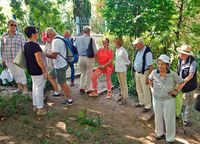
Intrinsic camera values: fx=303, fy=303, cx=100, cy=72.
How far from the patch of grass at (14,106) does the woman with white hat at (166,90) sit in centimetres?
282

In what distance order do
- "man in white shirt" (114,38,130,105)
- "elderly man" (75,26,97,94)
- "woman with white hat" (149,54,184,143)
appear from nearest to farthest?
1. "woman with white hat" (149,54,184,143)
2. "man in white shirt" (114,38,130,105)
3. "elderly man" (75,26,97,94)

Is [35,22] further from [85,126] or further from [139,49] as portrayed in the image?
[85,126]

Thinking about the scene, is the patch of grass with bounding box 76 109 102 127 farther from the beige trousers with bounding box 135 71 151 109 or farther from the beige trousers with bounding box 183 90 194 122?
the beige trousers with bounding box 183 90 194 122

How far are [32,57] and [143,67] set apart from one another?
9.02 feet

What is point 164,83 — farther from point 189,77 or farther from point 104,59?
point 104,59

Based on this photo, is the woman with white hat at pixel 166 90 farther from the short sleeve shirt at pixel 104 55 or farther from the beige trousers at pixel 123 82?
the short sleeve shirt at pixel 104 55

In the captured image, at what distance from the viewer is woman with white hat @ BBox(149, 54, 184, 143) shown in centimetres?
588

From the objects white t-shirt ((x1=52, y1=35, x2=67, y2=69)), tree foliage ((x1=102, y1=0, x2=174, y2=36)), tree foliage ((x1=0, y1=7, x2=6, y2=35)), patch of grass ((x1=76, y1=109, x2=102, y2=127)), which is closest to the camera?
patch of grass ((x1=76, y1=109, x2=102, y2=127))

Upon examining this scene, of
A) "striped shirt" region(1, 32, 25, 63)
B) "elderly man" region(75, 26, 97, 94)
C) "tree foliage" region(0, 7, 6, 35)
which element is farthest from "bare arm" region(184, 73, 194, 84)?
"tree foliage" region(0, 7, 6, 35)

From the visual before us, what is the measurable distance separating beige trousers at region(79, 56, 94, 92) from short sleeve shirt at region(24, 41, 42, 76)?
7.44 ft

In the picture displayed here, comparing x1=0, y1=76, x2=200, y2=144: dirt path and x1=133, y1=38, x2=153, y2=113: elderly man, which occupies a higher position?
x1=133, y1=38, x2=153, y2=113: elderly man

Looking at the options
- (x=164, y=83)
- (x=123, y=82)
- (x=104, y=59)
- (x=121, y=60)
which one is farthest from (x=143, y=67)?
(x=164, y=83)

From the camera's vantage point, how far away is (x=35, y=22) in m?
10.7

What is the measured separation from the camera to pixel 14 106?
6496 millimetres
